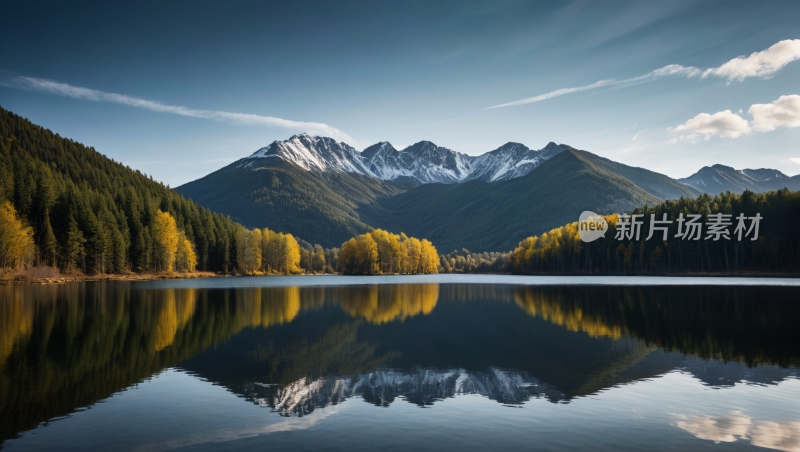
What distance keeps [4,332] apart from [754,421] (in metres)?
35.9

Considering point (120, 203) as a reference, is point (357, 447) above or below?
below

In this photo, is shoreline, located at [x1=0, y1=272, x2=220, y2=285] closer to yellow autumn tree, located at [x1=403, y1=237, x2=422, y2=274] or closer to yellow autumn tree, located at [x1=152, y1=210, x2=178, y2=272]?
yellow autumn tree, located at [x1=152, y1=210, x2=178, y2=272]

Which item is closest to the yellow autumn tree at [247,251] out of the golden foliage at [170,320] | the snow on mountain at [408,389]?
the golden foliage at [170,320]

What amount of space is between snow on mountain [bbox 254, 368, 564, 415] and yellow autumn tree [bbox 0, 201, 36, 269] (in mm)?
84087

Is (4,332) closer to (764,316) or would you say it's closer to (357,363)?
(357,363)

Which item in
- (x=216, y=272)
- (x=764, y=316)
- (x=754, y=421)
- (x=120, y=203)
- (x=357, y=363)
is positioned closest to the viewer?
(x=754, y=421)

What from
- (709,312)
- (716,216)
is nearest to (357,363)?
(709,312)

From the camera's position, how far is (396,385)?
16.7 m

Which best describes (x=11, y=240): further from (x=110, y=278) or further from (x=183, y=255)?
(x=183, y=255)

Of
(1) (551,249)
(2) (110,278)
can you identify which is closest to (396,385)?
(2) (110,278)

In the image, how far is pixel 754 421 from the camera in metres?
12.8

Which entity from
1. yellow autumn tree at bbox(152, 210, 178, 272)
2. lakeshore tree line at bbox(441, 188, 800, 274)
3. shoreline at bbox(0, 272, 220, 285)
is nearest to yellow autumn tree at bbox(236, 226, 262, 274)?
shoreline at bbox(0, 272, 220, 285)

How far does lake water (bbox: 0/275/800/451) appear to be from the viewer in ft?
37.8

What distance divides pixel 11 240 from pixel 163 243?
37.1m
